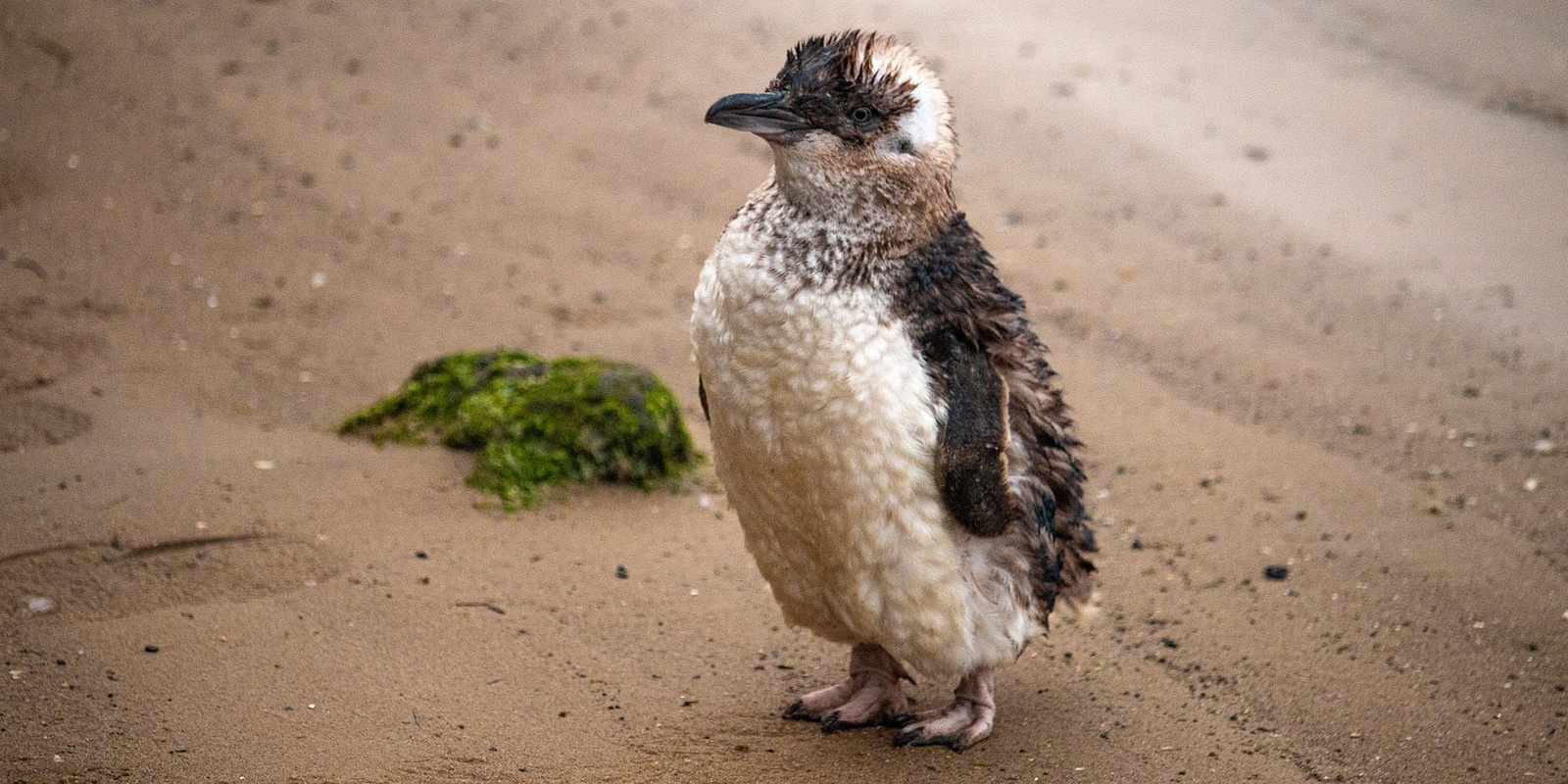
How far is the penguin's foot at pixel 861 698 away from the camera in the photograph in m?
4.32

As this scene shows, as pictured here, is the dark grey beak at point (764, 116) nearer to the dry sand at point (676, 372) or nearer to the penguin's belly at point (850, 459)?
the penguin's belly at point (850, 459)

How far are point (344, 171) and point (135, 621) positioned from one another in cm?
448

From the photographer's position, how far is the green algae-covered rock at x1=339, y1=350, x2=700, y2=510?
18.8 feet

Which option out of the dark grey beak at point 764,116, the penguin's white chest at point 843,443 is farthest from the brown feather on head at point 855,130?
the penguin's white chest at point 843,443

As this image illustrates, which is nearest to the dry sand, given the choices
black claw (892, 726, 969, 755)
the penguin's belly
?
black claw (892, 726, 969, 755)

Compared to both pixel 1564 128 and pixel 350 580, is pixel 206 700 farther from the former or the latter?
pixel 1564 128

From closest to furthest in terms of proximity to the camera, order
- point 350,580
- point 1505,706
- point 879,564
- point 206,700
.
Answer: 1. point 879,564
2. point 206,700
3. point 1505,706
4. point 350,580

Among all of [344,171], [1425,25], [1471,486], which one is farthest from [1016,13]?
[1471,486]

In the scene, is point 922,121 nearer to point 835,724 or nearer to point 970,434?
point 970,434

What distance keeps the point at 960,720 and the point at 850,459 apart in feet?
3.26

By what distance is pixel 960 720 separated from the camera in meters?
4.25

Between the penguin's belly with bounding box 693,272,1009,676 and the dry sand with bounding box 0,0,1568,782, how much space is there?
1.61 ft

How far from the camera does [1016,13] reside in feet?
34.3

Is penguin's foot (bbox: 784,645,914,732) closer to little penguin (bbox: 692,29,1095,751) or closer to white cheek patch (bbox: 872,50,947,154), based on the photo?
little penguin (bbox: 692,29,1095,751)
